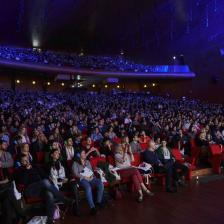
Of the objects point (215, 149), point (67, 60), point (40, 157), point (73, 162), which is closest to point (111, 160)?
point (73, 162)

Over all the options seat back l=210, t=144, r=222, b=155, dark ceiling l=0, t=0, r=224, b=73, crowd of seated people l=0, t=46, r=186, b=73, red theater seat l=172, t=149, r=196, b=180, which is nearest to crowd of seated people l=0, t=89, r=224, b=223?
red theater seat l=172, t=149, r=196, b=180

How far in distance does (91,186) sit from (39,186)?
959mm

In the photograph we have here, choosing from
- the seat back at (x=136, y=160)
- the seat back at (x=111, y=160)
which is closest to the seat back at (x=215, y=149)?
the seat back at (x=136, y=160)

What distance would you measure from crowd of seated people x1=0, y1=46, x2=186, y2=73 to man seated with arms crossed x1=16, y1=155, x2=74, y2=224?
19.5 metres

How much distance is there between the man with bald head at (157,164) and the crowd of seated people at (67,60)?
1879 cm

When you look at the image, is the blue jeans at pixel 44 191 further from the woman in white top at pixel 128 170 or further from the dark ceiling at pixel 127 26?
the dark ceiling at pixel 127 26

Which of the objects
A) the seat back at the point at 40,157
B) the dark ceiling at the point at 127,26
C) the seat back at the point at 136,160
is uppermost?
the dark ceiling at the point at 127,26

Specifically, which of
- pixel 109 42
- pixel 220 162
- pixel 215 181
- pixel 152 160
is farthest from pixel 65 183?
pixel 109 42

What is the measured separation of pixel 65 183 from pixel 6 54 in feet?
68.3

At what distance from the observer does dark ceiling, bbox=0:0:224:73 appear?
22125 millimetres

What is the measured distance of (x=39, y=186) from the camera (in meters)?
5.11

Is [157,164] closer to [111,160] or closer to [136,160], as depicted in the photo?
[136,160]

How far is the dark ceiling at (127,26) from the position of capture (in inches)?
871

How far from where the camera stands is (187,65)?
30.6 m
